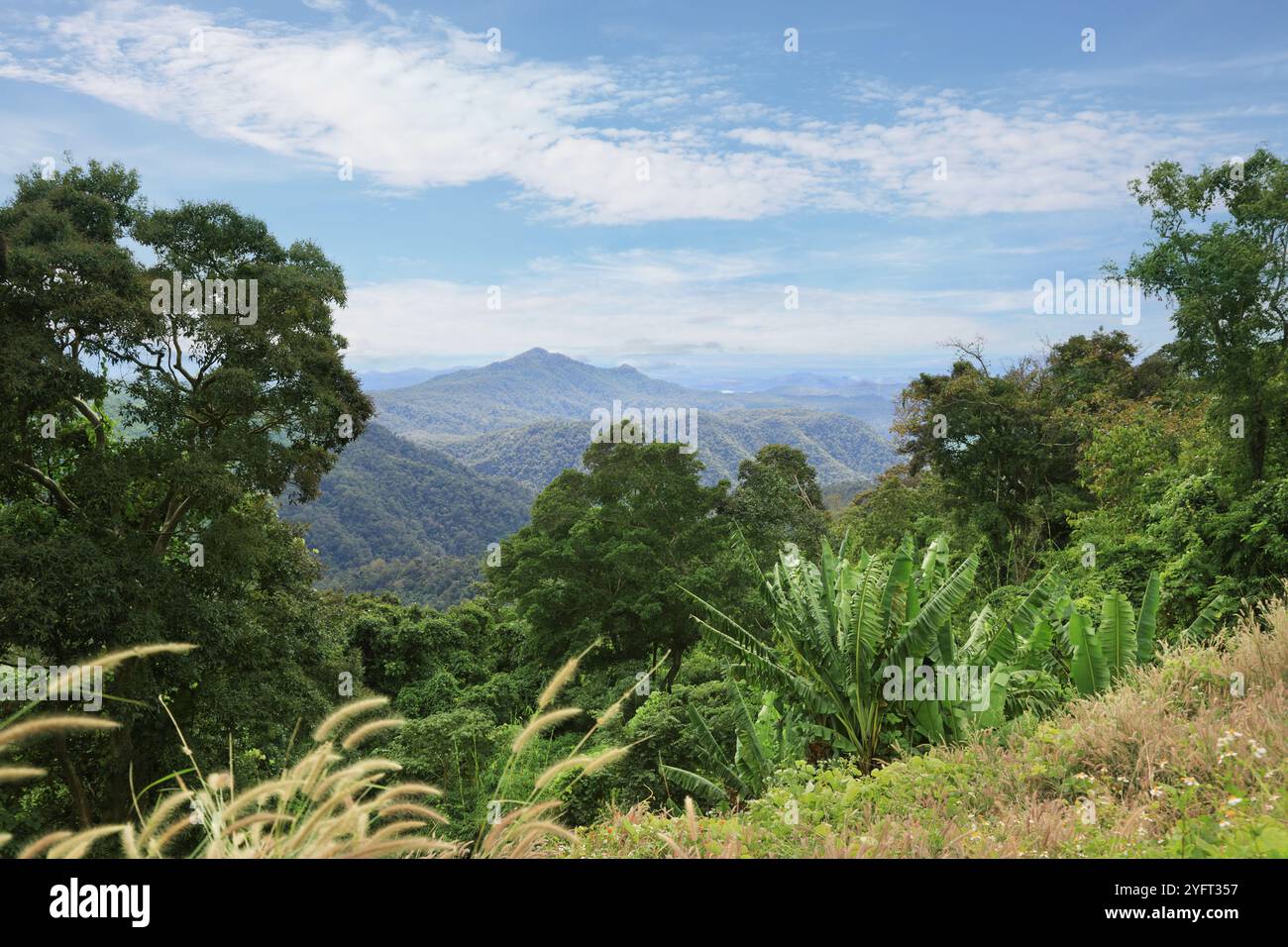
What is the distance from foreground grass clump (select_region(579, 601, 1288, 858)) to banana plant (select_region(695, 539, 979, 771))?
2.81 metres

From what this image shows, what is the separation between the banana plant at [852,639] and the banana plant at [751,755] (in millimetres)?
317

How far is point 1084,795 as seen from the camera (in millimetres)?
4055

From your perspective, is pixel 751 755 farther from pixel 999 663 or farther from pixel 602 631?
pixel 602 631

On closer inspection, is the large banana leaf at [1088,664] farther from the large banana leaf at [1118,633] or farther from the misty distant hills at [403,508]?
the misty distant hills at [403,508]

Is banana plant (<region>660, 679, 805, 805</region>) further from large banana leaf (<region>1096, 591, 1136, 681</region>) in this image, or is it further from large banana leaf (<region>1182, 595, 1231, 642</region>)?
large banana leaf (<region>1182, 595, 1231, 642</region>)

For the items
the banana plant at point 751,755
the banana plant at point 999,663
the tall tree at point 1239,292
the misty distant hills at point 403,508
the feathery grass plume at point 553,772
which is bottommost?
the misty distant hills at point 403,508

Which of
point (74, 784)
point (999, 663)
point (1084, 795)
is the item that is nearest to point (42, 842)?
point (1084, 795)

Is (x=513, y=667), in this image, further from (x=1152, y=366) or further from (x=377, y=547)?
(x=377, y=547)

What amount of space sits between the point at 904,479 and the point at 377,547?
8239 cm

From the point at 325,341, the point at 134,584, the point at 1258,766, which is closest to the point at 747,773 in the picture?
the point at 1258,766

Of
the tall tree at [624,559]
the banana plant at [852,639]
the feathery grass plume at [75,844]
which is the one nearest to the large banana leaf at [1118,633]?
the banana plant at [852,639]

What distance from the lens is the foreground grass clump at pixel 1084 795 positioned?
3092 mm

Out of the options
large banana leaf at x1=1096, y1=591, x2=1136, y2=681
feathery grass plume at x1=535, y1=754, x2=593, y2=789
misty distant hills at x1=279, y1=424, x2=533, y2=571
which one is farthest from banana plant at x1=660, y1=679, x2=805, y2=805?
misty distant hills at x1=279, y1=424, x2=533, y2=571

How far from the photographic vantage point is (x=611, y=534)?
942 inches
